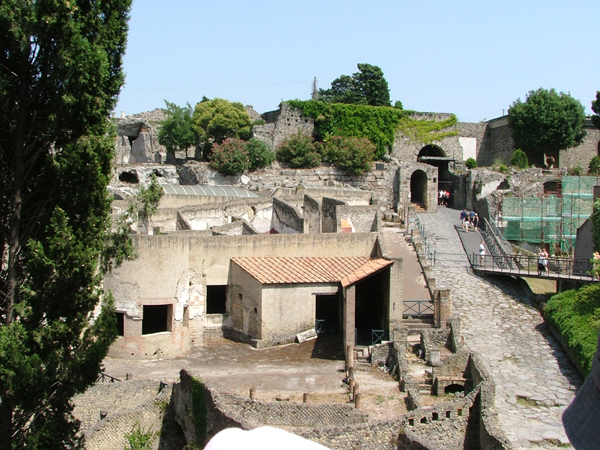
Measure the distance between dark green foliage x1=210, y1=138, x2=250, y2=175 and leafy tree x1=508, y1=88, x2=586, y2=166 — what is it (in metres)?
19.1

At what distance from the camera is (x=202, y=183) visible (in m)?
41.6

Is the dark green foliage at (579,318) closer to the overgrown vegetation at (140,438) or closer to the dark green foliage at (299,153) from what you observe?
the overgrown vegetation at (140,438)

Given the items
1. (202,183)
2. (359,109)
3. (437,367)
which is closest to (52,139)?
(437,367)

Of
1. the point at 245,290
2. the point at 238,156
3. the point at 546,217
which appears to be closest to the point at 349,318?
the point at 245,290

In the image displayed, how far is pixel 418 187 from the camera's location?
44.2m

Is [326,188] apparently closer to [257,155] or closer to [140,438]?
[257,155]

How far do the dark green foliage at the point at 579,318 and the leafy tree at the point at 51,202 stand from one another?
12080 millimetres

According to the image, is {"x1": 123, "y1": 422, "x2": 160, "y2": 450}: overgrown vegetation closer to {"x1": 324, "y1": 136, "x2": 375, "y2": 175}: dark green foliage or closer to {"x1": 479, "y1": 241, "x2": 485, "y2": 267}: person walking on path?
{"x1": 479, "y1": 241, "x2": 485, "y2": 267}: person walking on path

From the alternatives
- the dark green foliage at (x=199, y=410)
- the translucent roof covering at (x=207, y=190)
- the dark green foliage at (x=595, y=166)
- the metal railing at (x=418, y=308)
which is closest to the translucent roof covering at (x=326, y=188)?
the translucent roof covering at (x=207, y=190)

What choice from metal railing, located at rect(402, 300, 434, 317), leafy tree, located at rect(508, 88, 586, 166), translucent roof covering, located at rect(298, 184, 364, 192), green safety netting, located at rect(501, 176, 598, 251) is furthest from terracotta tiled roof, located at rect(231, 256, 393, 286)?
leafy tree, located at rect(508, 88, 586, 166)

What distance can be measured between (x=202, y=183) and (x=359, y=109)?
13.0 meters

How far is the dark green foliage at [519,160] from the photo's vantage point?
44344 mm

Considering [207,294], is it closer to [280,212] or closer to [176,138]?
[280,212]

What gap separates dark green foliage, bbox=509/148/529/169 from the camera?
4434cm
